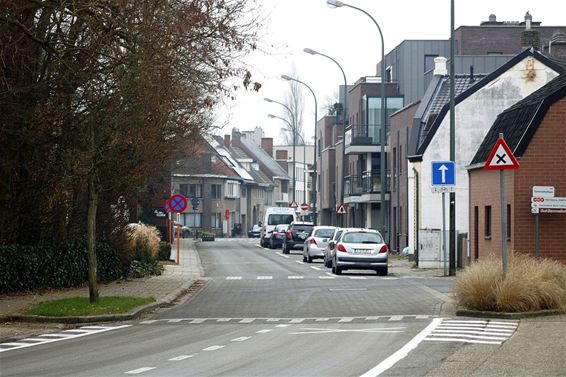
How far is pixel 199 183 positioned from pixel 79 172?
92.3 meters

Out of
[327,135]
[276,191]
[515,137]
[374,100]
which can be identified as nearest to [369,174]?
[374,100]

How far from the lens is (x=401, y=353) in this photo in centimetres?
1429

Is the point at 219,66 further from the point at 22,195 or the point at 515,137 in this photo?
the point at 515,137

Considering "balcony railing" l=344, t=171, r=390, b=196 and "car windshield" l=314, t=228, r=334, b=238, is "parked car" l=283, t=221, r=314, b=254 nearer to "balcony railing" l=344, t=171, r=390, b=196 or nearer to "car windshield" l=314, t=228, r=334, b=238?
"balcony railing" l=344, t=171, r=390, b=196

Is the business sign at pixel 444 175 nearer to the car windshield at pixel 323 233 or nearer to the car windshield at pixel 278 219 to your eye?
the car windshield at pixel 323 233

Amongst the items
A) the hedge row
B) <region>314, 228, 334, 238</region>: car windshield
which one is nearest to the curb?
the hedge row

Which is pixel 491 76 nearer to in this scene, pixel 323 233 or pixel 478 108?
pixel 478 108

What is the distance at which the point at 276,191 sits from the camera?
149000 mm

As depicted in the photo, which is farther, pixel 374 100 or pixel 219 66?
pixel 374 100

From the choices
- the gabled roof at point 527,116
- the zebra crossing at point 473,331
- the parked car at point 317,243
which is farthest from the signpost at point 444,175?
the parked car at point 317,243

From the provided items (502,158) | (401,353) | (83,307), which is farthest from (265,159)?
(401,353)

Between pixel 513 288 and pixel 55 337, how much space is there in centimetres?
782

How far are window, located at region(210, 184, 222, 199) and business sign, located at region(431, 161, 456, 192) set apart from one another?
8429 cm

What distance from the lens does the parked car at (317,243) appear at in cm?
4694
